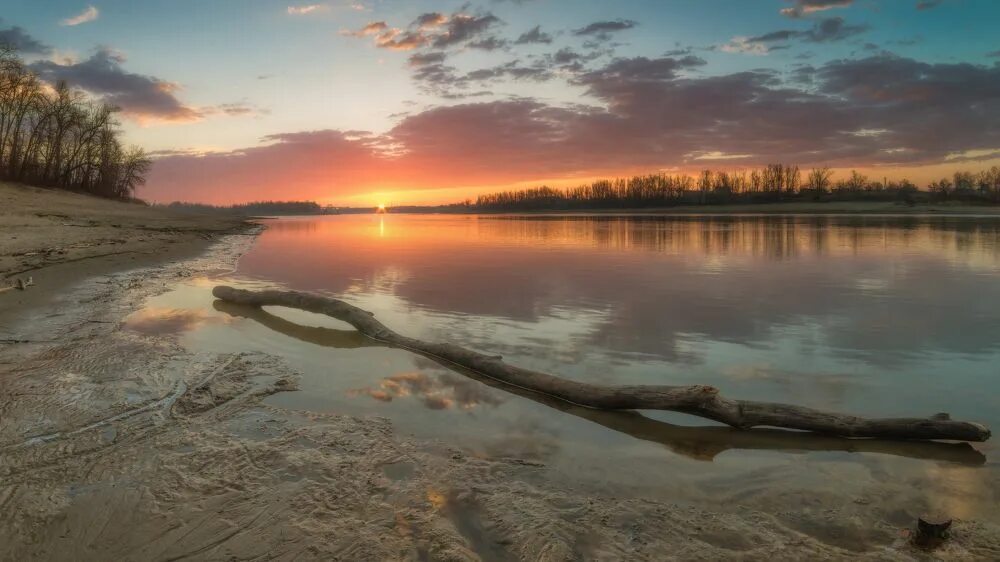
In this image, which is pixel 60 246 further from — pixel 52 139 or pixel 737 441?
pixel 52 139

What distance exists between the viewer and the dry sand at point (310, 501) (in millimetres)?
2969

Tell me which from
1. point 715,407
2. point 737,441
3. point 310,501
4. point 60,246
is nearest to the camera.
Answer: point 310,501

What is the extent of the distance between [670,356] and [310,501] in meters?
5.32

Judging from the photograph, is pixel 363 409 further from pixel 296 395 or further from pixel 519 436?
pixel 519 436

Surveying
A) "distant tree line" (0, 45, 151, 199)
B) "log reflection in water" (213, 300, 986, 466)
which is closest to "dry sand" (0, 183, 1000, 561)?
"log reflection in water" (213, 300, 986, 466)

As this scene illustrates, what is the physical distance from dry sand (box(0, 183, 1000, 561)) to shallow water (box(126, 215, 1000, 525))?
0.95ft

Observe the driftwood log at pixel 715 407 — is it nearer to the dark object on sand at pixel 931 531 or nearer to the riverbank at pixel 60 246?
the dark object on sand at pixel 931 531

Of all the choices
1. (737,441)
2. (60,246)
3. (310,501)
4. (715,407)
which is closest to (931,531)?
(737,441)

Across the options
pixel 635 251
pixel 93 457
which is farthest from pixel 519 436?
pixel 635 251

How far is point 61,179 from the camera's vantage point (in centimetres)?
4941

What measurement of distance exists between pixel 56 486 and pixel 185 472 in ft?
2.45

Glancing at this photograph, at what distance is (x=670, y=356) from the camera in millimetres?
7281

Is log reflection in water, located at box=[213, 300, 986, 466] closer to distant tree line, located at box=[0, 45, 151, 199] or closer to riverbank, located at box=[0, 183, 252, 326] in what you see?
riverbank, located at box=[0, 183, 252, 326]

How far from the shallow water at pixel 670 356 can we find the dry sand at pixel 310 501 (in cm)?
29
